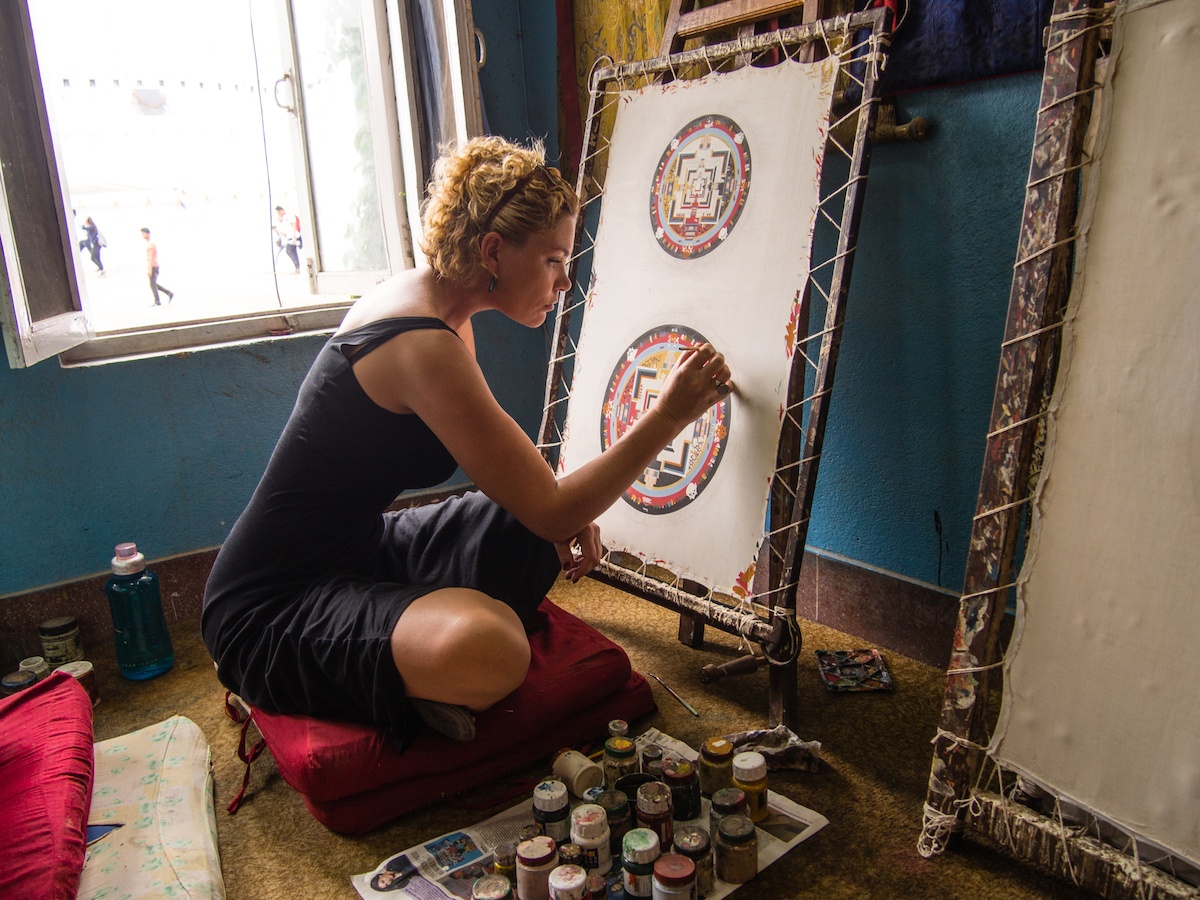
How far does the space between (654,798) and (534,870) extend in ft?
0.60

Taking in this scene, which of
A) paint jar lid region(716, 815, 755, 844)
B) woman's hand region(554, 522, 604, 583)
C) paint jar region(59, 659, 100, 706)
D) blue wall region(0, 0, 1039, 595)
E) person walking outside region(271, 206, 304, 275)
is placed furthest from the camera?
person walking outside region(271, 206, 304, 275)

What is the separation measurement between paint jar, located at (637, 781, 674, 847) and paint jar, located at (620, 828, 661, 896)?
0.20ft

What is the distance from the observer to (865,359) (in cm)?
169

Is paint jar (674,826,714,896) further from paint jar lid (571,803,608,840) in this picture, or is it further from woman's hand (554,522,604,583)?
woman's hand (554,522,604,583)

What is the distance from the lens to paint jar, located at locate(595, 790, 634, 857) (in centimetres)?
115

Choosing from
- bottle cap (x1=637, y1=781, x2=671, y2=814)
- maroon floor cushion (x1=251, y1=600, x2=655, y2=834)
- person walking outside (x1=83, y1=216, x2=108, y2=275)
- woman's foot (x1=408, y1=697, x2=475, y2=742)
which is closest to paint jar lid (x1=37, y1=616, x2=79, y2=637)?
maroon floor cushion (x1=251, y1=600, x2=655, y2=834)

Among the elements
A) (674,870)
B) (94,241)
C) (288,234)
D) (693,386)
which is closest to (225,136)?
(288,234)

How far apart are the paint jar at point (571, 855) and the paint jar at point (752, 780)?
250 millimetres

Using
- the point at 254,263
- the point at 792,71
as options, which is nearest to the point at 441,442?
the point at 792,71

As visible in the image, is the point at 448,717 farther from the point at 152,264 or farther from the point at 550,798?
the point at 152,264

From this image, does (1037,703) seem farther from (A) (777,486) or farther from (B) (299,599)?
(B) (299,599)

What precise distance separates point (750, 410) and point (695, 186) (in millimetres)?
438

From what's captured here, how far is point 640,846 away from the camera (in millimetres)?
1045

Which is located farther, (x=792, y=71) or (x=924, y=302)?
(x=924, y=302)
